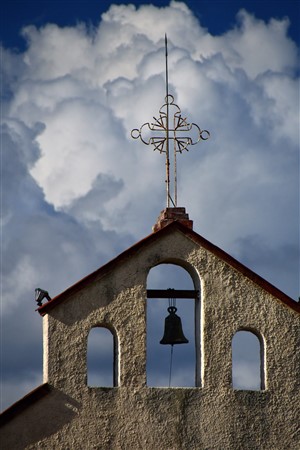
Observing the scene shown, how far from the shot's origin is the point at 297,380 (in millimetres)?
40000

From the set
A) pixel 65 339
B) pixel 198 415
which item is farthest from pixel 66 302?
pixel 198 415

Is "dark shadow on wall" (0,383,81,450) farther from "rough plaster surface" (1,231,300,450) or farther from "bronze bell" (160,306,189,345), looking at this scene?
"bronze bell" (160,306,189,345)

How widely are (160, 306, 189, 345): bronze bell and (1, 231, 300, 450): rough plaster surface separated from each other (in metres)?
1.07

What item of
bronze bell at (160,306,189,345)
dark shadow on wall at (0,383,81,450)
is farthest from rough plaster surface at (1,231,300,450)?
bronze bell at (160,306,189,345)

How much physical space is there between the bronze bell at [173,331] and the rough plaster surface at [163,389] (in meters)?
1.07

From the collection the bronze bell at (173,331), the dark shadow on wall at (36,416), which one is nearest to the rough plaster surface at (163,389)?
the dark shadow on wall at (36,416)

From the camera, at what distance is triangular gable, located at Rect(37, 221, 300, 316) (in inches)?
1542

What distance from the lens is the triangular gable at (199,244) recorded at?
39156mm

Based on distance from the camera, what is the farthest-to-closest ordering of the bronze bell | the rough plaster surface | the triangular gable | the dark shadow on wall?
the bronze bell → the triangular gable → the rough plaster surface → the dark shadow on wall

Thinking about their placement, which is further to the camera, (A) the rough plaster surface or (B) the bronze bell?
(B) the bronze bell

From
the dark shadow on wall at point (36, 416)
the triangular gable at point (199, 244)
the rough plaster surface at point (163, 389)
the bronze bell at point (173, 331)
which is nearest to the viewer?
the dark shadow on wall at point (36, 416)

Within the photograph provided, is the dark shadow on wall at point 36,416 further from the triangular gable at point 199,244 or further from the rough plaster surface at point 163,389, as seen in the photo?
the triangular gable at point 199,244

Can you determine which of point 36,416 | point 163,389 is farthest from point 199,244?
point 36,416

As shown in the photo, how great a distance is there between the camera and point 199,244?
40.0 m
